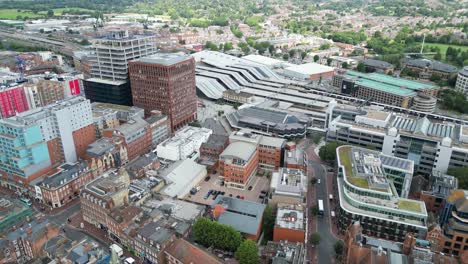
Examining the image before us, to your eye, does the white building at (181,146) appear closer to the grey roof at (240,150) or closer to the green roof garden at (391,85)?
the grey roof at (240,150)

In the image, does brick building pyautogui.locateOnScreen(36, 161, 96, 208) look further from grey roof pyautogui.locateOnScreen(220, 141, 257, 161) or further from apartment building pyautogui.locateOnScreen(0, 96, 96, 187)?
grey roof pyautogui.locateOnScreen(220, 141, 257, 161)

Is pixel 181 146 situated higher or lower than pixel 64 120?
lower

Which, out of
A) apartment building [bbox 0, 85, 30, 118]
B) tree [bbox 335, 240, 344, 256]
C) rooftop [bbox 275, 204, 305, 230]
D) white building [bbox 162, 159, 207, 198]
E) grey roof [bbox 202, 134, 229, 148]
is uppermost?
apartment building [bbox 0, 85, 30, 118]

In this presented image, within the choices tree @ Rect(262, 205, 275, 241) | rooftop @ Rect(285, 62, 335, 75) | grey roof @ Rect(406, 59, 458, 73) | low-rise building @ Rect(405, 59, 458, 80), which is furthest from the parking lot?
grey roof @ Rect(406, 59, 458, 73)

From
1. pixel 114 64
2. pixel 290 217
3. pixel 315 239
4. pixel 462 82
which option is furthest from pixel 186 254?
pixel 462 82

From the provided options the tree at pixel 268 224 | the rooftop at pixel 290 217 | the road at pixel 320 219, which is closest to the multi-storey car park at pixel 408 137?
the road at pixel 320 219

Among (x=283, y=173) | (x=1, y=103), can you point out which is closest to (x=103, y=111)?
(x=1, y=103)

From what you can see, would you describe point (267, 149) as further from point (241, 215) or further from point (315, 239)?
point (315, 239)
